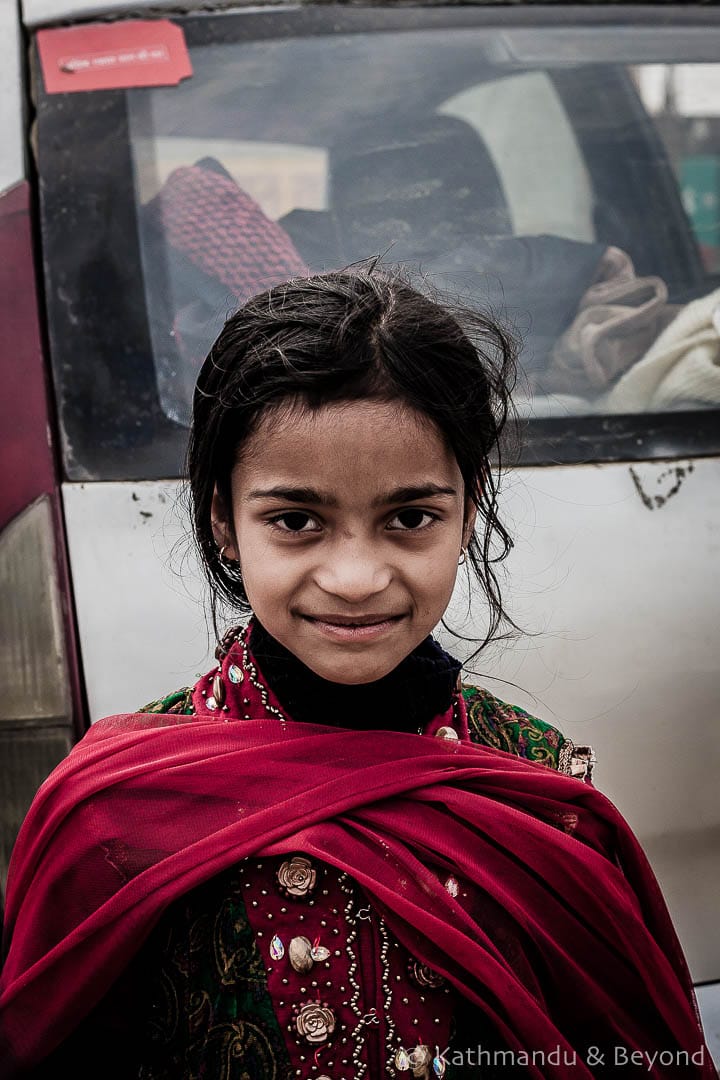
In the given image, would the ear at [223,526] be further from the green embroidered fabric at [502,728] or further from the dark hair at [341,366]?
the green embroidered fabric at [502,728]

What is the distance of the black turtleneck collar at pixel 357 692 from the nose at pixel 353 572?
0.56 feet

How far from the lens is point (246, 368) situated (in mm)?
1298

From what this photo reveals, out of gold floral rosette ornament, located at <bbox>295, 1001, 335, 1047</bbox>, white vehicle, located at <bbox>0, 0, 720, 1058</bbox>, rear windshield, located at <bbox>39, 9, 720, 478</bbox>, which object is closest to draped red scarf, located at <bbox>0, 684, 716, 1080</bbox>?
gold floral rosette ornament, located at <bbox>295, 1001, 335, 1047</bbox>

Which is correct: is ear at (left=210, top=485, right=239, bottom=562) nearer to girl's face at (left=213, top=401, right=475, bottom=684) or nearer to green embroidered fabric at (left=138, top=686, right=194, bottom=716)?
girl's face at (left=213, top=401, right=475, bottom=684)

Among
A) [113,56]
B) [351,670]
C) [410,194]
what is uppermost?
[113,56]

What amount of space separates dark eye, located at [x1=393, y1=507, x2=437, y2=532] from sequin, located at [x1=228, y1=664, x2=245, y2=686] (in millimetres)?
293

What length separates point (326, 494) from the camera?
1.21 m

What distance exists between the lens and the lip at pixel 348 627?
4.08 feet

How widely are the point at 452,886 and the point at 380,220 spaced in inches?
51.5

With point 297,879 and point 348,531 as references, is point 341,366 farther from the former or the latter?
point 297,879

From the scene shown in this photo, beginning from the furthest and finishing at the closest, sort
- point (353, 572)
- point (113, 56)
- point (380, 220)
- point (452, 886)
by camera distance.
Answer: point (380, 220) → point (113, 56) → point (452, 886) → point (353, 572)

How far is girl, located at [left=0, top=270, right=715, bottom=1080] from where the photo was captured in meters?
1.24

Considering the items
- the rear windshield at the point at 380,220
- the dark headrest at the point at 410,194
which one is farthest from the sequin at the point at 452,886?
the dark headrest at the point at 410,194

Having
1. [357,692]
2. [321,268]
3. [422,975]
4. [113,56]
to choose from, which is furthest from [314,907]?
[113,56]
